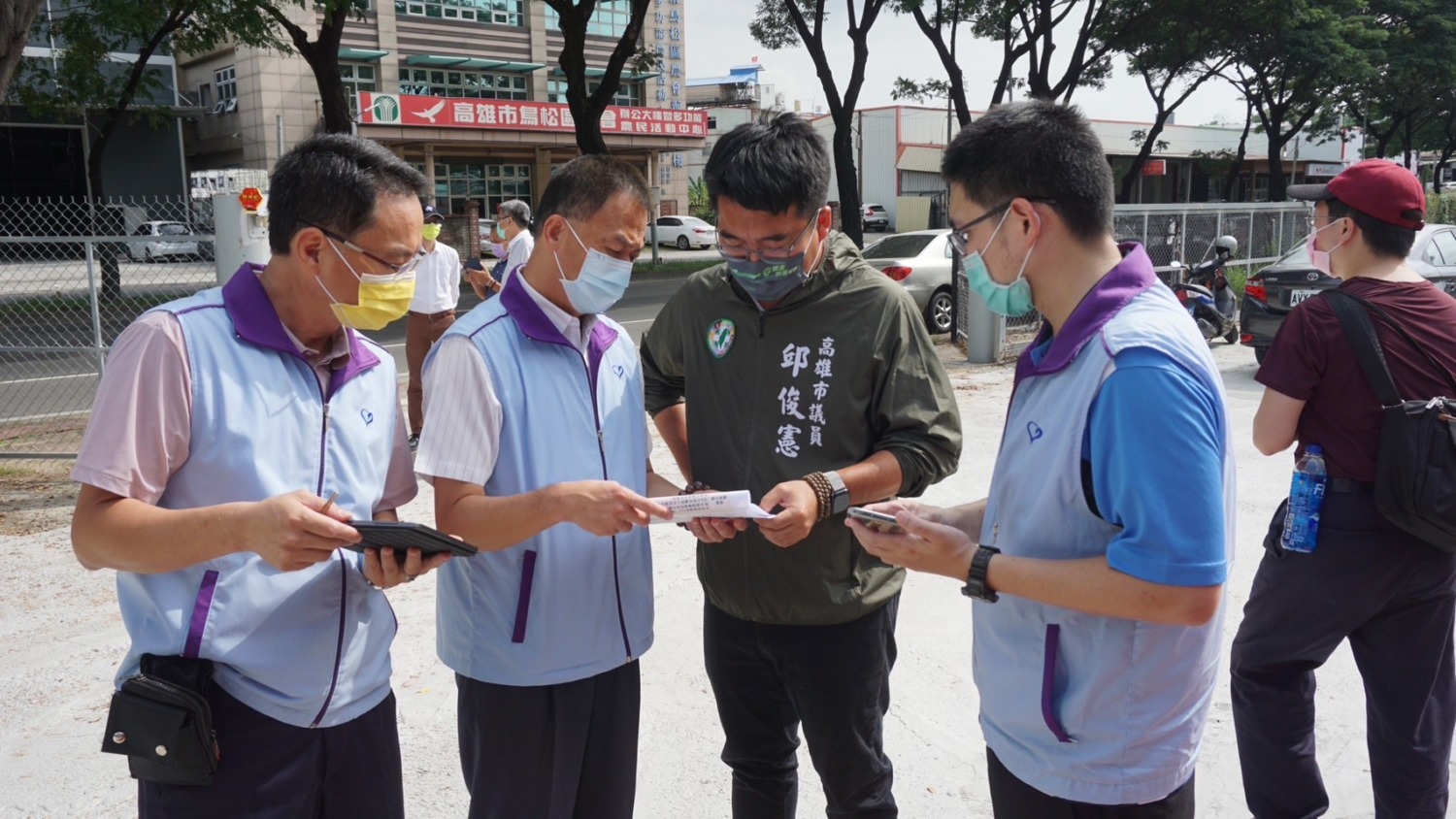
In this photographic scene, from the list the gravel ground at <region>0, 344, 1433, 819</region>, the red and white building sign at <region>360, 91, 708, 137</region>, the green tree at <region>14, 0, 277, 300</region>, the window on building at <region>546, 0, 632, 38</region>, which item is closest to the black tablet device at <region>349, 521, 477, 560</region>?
the gravel ground at <region>0, 344, 1433, 819</region>

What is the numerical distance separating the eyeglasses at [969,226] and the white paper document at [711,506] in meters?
0.67

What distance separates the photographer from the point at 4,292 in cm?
1019

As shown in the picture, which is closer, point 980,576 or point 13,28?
point 980,576

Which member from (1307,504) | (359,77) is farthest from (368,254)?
(359,77)

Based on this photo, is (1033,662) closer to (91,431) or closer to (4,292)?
(91,431)

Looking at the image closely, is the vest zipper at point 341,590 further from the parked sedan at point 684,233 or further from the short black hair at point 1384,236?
the parked sedan at point 684,233

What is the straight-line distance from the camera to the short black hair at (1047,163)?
5.98ft

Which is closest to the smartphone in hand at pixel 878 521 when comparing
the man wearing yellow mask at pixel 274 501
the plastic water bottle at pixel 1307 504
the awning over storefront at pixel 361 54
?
the man wearing yellow mask at pixel 274 501

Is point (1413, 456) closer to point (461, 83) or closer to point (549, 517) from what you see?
point (549, 517)

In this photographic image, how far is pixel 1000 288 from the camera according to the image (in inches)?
79.3

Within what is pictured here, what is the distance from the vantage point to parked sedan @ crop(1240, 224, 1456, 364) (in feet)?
32.9

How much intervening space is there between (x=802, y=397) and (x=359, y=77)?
128 feet

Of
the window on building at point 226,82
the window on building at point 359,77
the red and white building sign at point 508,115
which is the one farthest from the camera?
the window on building at point 226,82

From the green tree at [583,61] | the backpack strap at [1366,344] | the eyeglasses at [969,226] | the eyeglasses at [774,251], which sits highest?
the green tree at [583,61]
